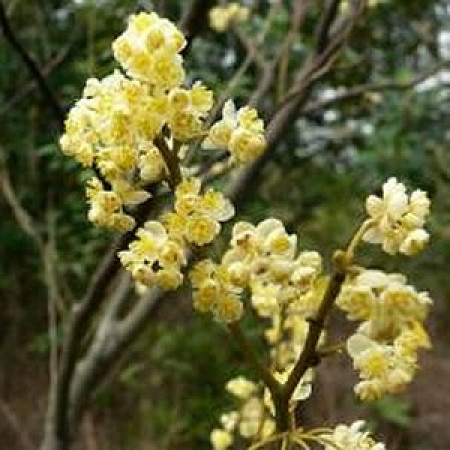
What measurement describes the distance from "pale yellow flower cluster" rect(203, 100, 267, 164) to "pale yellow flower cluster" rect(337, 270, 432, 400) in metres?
0.12

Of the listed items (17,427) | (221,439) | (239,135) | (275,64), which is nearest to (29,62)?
(221,439)

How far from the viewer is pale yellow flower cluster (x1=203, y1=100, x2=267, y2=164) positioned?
0.71m

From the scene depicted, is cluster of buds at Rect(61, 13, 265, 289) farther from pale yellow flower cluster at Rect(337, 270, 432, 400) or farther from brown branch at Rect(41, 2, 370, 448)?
brown branch at Rect(41, 2, 370, 448)

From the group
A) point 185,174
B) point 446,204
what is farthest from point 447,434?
point 185,174

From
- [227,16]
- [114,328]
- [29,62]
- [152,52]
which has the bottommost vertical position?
[152,52]

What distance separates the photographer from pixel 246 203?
2.51m

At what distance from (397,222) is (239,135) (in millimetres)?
110

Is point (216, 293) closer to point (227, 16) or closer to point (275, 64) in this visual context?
point (275, 64)

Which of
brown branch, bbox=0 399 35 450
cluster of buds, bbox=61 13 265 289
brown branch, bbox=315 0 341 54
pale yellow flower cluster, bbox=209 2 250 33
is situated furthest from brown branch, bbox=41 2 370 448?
cluster of buds, bbox=61 13 265 289

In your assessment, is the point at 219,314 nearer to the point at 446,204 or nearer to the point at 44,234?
the point at 44,234

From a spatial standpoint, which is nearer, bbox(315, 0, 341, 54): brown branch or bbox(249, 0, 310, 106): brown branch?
bbox(315, 0, 341, 54): brown branch

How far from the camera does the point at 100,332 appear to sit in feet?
6.30

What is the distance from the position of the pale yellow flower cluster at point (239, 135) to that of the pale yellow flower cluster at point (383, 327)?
0.12 metres

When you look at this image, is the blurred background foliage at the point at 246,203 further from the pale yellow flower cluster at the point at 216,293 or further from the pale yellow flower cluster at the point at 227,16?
the pale yellow flower cluster at the point at 216,293
